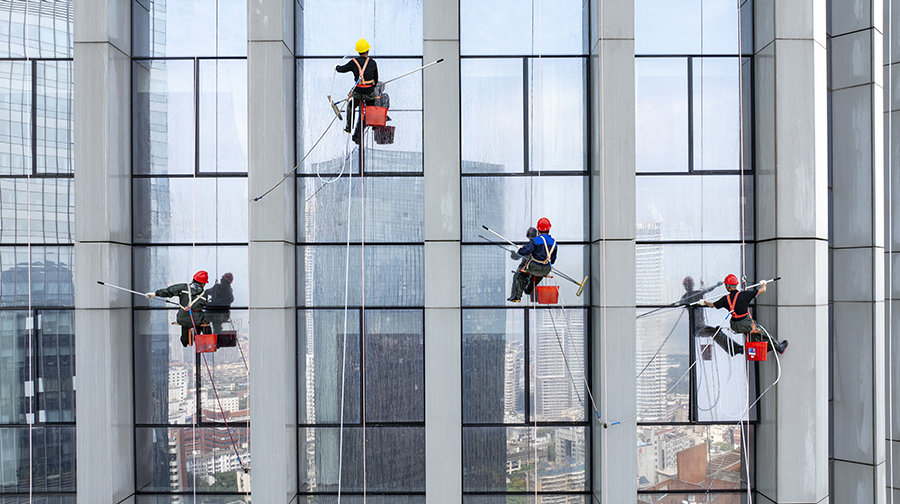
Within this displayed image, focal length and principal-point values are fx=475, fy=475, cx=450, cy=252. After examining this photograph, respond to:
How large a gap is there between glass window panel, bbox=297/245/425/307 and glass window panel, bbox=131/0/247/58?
414 centimetres

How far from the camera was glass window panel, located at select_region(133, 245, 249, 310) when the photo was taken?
29.1 feet

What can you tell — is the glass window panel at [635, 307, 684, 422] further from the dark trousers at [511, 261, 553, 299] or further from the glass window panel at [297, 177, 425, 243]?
the glass window panel at [297, 177, 425, 243]

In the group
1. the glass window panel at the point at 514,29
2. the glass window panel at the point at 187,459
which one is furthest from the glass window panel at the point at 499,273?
the glass window panel at the point at 187,459

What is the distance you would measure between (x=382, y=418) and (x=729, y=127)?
854cm

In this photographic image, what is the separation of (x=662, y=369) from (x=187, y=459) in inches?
353

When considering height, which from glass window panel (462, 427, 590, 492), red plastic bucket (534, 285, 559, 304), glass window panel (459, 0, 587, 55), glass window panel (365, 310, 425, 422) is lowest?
glass window panel (462, 427, 590, 492)

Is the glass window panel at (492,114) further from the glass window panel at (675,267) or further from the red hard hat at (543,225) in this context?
the glass window panel at (675,267)

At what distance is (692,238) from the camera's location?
353 inches

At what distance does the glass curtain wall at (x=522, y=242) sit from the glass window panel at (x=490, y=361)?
0.06 feet

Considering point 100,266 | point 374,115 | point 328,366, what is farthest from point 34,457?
point 374,115

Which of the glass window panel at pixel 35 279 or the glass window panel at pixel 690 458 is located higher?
the glass window panel at pixel 35 279

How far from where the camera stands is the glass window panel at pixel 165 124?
8.99 metres

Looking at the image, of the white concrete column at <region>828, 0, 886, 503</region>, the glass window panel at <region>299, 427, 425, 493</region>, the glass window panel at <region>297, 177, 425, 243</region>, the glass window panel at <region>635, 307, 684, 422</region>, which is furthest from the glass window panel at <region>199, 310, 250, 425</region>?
the white concrete column at <region>828, 0, 886, 503</region>

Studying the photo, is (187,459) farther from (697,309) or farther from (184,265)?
(697,309)
